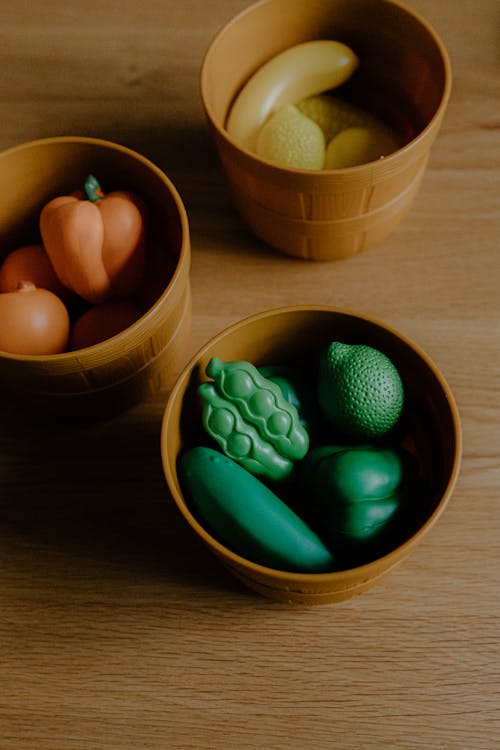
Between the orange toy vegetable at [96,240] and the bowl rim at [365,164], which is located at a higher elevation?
the bowl rim at [365,164]

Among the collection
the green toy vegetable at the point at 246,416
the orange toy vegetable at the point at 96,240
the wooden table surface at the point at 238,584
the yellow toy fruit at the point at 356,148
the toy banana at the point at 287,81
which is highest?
the toy banana at the point at 287,81

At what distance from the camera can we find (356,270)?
1.77ft

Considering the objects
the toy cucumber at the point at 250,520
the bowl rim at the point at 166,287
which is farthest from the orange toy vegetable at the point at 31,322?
the toy cucumber at the point at 250,520

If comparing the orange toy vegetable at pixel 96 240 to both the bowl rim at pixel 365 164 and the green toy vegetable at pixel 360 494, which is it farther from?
the green toy vegetable at pixel 360 494

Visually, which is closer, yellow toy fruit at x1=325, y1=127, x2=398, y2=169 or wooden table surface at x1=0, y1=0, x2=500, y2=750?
wooden table surface at x1=0, y1=0, x2=500, y2=750

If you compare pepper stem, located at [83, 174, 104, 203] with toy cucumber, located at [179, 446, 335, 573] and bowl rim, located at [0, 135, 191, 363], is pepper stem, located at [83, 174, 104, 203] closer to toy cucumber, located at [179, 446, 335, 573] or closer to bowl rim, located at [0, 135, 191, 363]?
bowl rim, located at [0, 135, 191, 363]

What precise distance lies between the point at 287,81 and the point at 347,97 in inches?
2.6

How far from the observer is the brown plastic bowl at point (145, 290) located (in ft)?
1.41

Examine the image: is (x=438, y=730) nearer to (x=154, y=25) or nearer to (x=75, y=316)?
(x=75, y=316)

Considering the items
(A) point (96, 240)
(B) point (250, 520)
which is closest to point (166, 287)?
(A) point (96, 240)

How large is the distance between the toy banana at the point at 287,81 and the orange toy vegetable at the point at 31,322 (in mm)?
173

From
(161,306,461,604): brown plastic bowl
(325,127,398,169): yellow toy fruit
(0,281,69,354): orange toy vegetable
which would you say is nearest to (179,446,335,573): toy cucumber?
(161,306,461,604): brown plastic bowl

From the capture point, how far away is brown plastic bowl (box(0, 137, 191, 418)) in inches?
17.0

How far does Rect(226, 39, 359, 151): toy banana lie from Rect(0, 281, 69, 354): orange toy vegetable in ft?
0.57
